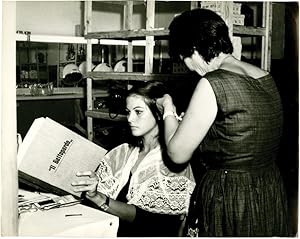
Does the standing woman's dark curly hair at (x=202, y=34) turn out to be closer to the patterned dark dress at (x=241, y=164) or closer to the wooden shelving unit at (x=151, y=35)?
the patterned dark dress at (x=241, y=164)

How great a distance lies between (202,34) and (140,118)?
770 millimetres

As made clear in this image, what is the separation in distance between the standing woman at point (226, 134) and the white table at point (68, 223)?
0.36m

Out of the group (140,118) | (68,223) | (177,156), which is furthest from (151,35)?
(68,223)

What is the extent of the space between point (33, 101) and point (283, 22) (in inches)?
122

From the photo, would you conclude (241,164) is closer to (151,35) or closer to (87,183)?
(87,183)

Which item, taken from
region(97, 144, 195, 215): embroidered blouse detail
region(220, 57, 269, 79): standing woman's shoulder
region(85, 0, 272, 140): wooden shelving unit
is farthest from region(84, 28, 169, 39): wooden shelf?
region(220, 57, 269, 79): standing woman's shoulder

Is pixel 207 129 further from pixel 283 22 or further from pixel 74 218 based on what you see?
pixel 283 22

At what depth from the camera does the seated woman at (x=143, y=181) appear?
2059 mm

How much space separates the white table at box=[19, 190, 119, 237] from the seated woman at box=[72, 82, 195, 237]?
0.74 ft

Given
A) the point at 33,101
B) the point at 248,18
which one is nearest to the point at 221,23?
the point at 248,18

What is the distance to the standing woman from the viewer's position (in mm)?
1527

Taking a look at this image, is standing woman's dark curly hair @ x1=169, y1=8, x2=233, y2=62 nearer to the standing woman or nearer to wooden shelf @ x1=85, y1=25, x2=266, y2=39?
the standing woman

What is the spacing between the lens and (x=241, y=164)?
163cm

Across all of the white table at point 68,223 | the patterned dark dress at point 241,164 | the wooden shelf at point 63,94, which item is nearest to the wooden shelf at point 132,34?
the patterned dark dress at point 241,164
